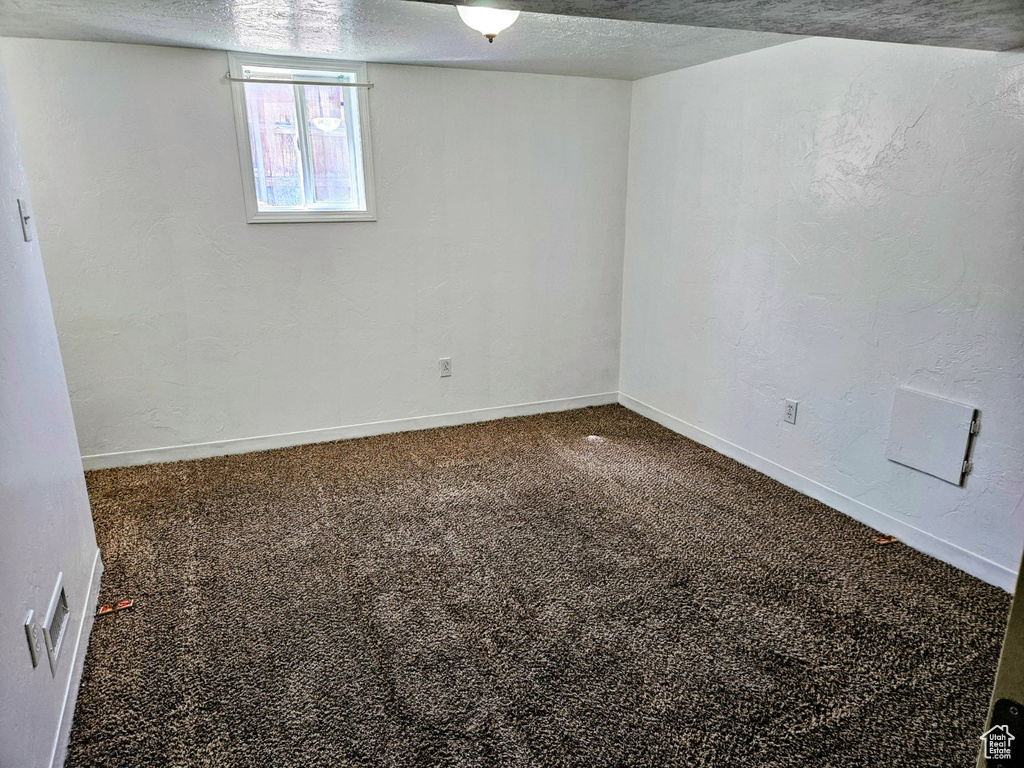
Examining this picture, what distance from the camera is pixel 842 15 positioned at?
1735mm

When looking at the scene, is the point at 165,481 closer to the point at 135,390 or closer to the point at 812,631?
the point at 135,390

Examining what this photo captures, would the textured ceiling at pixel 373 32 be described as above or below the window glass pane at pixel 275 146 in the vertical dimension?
above

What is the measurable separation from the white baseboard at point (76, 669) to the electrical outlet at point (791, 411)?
9.87 ft

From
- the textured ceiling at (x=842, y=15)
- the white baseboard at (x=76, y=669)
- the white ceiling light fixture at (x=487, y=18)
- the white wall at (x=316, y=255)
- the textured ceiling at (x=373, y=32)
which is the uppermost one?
the textured ceiling at (x=373, y=32)

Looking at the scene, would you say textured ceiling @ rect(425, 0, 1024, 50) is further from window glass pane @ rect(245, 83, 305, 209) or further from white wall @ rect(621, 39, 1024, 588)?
window glass pane @ rect(245, 83, 305, 209)

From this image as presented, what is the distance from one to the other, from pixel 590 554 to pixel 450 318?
6.14ft

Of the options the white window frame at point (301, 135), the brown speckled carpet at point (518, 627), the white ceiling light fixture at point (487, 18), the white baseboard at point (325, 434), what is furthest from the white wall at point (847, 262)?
the white window frame at point (301, 135)

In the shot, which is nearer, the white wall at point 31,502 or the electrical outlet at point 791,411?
the white wall at point 31,502

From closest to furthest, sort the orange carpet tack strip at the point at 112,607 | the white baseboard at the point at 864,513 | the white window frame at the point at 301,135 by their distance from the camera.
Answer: the orange carpet tack strip at the point at 112,607, the white baseboard at the point at 864,513, the white window frame at the point at 301,135

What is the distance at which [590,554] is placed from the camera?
2.53 metres

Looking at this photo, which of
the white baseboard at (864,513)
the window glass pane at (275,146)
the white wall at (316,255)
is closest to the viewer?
the white baseboard at (864,513)

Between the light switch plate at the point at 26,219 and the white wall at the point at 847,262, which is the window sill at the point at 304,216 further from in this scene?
the white wall at the point at 847,262

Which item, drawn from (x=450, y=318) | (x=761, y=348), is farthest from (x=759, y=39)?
(x=450, y=318)

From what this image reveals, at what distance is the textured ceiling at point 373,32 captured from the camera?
2.32 meters
